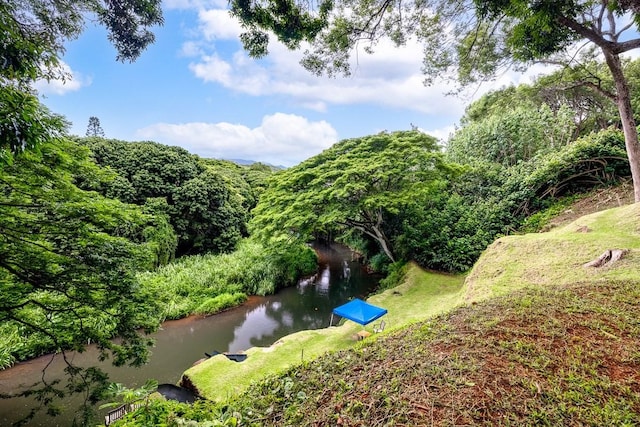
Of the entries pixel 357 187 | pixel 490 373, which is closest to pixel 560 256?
pixel 357 187

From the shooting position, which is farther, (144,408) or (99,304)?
(99,304)

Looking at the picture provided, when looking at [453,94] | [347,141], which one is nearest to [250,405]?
[453,94]

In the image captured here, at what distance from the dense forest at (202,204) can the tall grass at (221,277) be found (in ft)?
0.23

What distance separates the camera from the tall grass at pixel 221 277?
1020cm

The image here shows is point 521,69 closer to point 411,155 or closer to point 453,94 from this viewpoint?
point 453,94

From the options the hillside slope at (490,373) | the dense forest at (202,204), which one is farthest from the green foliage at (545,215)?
the hillside slope at (490,373)

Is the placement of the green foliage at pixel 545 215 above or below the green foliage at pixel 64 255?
below

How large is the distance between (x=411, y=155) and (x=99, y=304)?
9.05m

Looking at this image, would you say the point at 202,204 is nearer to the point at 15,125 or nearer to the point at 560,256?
the point at 15,125

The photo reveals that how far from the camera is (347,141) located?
40.0 feet

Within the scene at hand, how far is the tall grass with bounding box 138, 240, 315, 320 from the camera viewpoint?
1020 centimetres

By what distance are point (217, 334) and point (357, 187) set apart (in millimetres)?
6077

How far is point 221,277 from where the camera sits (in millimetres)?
11719

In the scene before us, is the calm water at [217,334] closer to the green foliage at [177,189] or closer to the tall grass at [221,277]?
the tall grass at [221,277]
